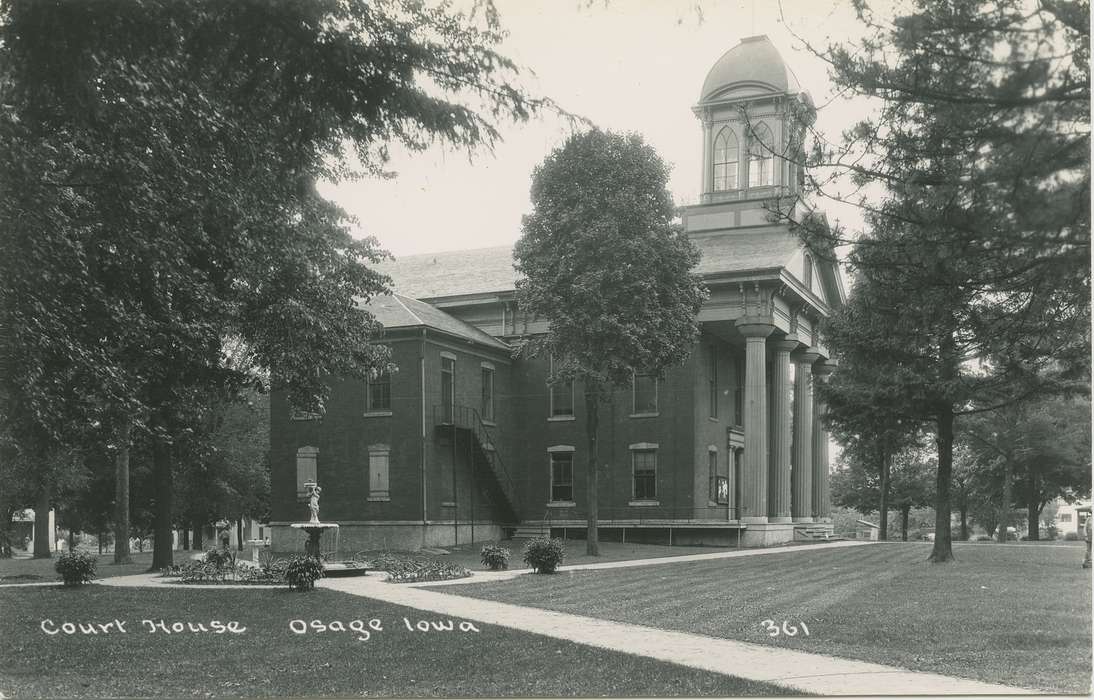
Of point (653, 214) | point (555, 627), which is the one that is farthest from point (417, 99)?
point (653, 214)

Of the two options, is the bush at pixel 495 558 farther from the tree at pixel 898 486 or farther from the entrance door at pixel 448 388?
the tree at pixel 898 486

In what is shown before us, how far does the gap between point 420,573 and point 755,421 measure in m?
17.0

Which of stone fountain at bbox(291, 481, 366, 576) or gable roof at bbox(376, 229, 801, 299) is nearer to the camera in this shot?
stone fountain at bbox(291, 481, 366, 576)

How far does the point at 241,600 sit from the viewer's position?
1630 cm

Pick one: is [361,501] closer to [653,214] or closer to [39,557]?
[653,214]

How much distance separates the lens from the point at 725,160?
3747cm

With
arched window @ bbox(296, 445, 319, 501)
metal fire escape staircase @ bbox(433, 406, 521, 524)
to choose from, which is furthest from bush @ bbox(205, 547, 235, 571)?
metal fire escape staircase @ bbox(433, 406, 521, 524)

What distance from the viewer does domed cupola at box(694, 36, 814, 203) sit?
105 ft

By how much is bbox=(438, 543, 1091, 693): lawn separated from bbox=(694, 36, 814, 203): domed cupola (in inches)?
480

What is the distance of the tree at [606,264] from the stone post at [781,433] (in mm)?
10693

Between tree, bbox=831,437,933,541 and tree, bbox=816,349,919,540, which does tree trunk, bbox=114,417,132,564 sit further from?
tree, bbox=831,437,933,541

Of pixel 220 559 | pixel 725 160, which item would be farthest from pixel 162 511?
pixel 725 160

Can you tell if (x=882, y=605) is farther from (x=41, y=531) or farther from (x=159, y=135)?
(x=41, y=531)

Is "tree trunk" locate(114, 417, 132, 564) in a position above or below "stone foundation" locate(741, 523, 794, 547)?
above
